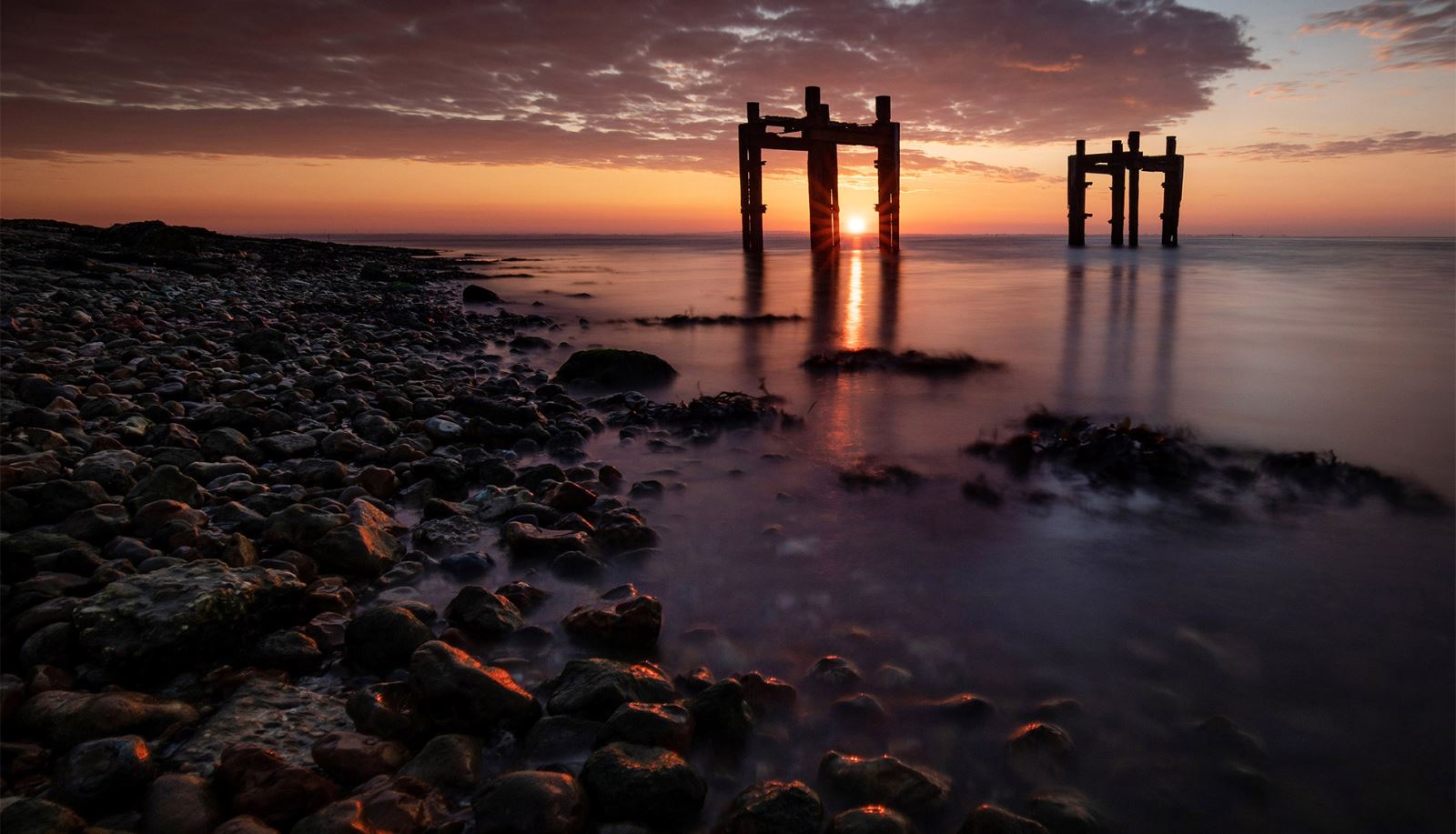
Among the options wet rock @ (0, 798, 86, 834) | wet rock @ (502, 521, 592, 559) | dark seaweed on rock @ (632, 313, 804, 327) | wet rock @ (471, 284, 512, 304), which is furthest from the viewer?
wet rock @ (471, 284, 512, 304)

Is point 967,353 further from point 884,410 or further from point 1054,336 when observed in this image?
point 884,410

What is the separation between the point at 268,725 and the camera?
1994 millimetres

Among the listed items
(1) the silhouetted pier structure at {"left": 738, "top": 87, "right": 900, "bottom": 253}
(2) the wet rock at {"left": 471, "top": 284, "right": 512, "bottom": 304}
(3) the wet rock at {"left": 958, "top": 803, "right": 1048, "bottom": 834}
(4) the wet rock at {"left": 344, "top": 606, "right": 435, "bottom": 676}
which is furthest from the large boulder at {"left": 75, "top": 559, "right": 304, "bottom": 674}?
(1) the silhouetted pier structure at {"left": 738, "top": 87, "right": 900, "bottom": 253}

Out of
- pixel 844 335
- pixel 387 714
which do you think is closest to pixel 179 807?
pixel 387 714

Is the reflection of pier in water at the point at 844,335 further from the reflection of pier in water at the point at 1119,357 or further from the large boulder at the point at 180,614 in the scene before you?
the large boulder at the point at 180,614

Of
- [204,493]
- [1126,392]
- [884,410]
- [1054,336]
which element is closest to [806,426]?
[884,410]

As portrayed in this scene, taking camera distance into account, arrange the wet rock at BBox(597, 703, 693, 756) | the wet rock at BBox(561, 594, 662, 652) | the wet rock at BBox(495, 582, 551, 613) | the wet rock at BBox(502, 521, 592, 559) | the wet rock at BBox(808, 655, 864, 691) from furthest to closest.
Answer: the wet rock at BBox(502, 521, 592, 559) < the wet rock at BBox(495, 582, 551, 613) < the wet rock at BBox(561, 594, 662, 652) < the wet rock at BBox(808, 655, 864, 691) < the wet rock at BBox(597, 703, 693, 756)

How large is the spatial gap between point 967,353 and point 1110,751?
761 cm

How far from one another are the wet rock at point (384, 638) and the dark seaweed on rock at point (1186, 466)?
3.47 meters

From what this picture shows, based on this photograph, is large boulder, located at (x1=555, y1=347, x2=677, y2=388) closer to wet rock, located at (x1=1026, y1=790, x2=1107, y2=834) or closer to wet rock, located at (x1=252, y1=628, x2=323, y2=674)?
wet rock, located at (x1=252, y1=628, x2=323, y2=674)

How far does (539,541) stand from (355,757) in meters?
1.39

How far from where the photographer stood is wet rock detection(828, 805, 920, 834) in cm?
167

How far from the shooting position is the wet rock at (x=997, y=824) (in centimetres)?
170

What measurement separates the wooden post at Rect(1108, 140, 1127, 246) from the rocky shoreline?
121 ft
